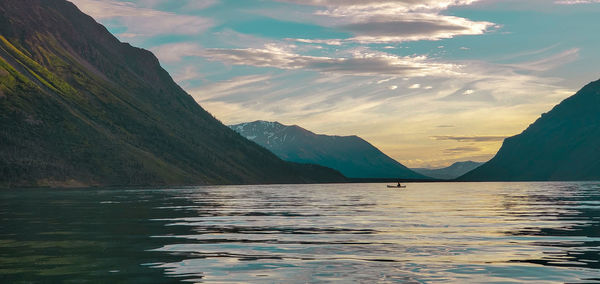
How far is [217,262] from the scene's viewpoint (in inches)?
1084

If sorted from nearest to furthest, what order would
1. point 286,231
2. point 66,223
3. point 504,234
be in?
point 504,234 < point 286,231 < point 66,223

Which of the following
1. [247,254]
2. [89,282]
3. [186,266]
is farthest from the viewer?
[247,254]

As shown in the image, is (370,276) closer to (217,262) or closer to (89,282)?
(217,262)

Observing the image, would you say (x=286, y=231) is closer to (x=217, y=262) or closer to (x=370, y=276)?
(x=217, y=262)

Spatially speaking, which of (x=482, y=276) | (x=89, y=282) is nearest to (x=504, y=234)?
(x=482, y=276)

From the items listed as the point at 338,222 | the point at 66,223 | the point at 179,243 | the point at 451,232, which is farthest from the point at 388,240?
the point at 66,223

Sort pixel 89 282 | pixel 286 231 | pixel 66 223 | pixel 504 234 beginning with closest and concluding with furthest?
1. pixel 89 282
2. pixel 504 234
3. pixel 286 231
4. pixel 66 223

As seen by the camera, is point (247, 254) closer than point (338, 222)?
Yes

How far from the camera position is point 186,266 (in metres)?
26.2

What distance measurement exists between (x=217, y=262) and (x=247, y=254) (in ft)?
10.5

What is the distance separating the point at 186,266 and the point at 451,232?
22.2 meters

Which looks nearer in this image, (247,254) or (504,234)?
(247,254)

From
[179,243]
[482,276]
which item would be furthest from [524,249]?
[179,243]

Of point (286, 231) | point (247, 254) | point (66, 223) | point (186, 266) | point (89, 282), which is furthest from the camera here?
point (66, 223)
